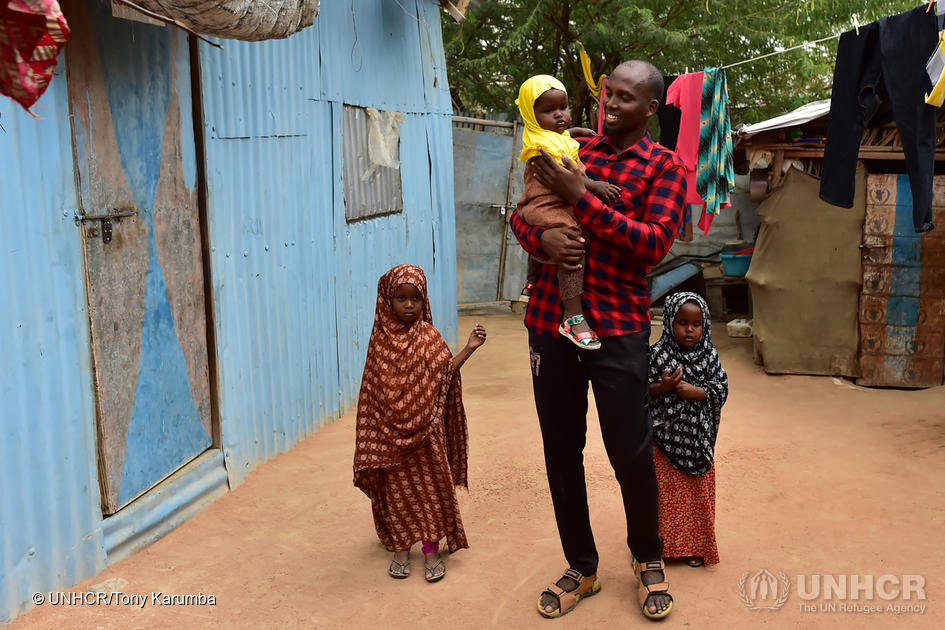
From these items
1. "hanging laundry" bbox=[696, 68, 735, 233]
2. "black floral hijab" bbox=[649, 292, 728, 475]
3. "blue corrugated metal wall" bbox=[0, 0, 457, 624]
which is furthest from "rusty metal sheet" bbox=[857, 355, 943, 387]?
"black floral hijab" bbox=[649, 292, 728, 475]

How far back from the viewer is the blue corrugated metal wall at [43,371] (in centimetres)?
341

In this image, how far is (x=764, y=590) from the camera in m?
3.83

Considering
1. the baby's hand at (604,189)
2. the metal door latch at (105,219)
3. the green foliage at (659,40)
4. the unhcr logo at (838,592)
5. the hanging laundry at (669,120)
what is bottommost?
the unhcr logo at (838,592)

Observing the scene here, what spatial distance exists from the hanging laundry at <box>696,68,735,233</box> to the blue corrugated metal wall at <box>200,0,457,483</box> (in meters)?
2.56

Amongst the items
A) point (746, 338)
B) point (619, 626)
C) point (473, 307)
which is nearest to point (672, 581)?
point (619, 626)

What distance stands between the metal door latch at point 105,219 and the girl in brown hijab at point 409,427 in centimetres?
123

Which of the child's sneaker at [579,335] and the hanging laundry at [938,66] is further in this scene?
the hanging laundry at [938,66]

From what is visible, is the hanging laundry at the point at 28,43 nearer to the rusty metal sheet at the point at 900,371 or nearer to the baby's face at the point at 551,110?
the baby's face at the point at 551,110

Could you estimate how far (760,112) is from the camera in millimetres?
13508

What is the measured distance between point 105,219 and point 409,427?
1619 mm

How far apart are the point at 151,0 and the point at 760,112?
11.7 m

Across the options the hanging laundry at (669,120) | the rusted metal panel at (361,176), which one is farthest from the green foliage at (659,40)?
the rusted metal panel at (361,176)

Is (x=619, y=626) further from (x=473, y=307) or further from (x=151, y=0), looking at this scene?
(x=473, y=307)

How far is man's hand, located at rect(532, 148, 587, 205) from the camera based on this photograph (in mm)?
3061
